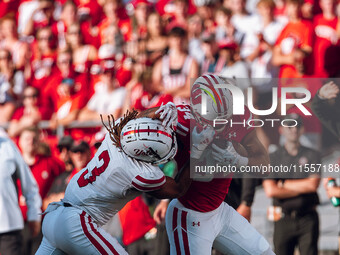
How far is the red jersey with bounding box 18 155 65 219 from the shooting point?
7.86 m

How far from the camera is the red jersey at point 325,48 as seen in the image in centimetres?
790

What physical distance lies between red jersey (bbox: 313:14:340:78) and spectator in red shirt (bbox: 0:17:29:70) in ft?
14.4

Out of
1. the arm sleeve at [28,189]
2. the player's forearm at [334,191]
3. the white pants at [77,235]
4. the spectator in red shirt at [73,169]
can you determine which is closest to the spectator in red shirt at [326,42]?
the player's forearm at [334,191]

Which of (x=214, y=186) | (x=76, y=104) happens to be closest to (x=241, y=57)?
(x=76, y=104)

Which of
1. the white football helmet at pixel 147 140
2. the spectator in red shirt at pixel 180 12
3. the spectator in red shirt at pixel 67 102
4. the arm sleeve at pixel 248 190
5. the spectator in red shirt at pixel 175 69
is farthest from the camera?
the spectator in red shirt at pixel 180 12

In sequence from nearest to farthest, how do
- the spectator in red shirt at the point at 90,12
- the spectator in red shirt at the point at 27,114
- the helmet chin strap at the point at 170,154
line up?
the helmet chin strap at the point at 170,154 < the spectator in red shirt at the point at 27,114 < the spectator in red shirt at the point at 90,12

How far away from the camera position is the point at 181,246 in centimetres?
514

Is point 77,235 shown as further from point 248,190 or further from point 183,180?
point 248,190

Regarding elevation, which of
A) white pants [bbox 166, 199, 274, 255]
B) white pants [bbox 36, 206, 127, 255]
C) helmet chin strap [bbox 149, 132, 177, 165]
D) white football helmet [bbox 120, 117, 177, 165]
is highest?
white football helmet [bbox 120, 117, 177, 165]

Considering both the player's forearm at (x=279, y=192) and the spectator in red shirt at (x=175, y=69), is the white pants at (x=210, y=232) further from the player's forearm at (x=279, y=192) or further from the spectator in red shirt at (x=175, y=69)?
the spectator in red shirt at (x=175, y=69)

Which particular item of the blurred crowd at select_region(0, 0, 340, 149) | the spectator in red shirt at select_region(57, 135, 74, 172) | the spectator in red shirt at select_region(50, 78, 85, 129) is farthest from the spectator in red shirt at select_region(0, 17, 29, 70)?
the spectator in red shirt at select_region(57, 135, 74, 172)

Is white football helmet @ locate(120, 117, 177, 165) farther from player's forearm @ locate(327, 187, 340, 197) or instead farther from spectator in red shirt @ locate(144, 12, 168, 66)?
spectator in red shirt @ locate(144, 12, 168, 66)

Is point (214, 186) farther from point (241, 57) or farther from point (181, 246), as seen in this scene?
point (241, 57)

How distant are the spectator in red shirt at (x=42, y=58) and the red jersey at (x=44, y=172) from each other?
2.00m
